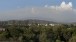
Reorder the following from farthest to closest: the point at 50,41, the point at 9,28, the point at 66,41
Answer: the point at 9,28 < the point at 66,41 < the point at 50,41

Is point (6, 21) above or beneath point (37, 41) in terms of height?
above

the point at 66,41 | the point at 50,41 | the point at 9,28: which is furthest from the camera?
the point at 9,28

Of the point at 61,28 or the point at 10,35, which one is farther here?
the point at 61,28

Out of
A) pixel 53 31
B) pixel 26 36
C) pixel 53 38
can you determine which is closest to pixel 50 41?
pixel 53 38

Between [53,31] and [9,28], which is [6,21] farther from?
[53,31]

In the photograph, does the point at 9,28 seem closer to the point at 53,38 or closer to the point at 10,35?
the point at 10,35

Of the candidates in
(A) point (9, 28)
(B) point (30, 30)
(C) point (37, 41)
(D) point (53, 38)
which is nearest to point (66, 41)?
(D) point (53, 38)
